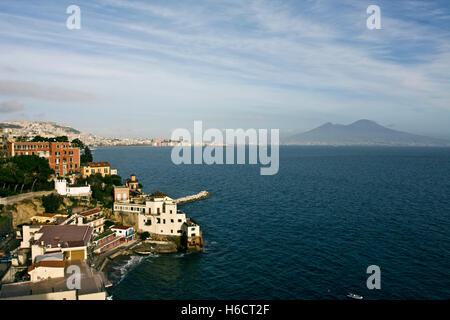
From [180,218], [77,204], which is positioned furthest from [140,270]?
[77,204]

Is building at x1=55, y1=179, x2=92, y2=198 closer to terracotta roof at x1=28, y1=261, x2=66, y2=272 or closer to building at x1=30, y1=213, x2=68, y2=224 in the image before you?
building at x1=30, y1=213, x2=68, y2=224

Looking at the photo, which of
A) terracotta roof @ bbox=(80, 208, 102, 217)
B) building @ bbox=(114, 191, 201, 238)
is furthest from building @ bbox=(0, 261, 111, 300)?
terracotta roof @ bbox=(80, 208, 102, 217)

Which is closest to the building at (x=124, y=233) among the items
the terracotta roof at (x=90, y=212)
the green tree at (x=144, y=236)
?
the green tree at (x=144, y=236)

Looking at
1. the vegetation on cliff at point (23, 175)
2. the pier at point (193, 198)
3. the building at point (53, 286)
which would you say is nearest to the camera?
the building at point (53, 286)
